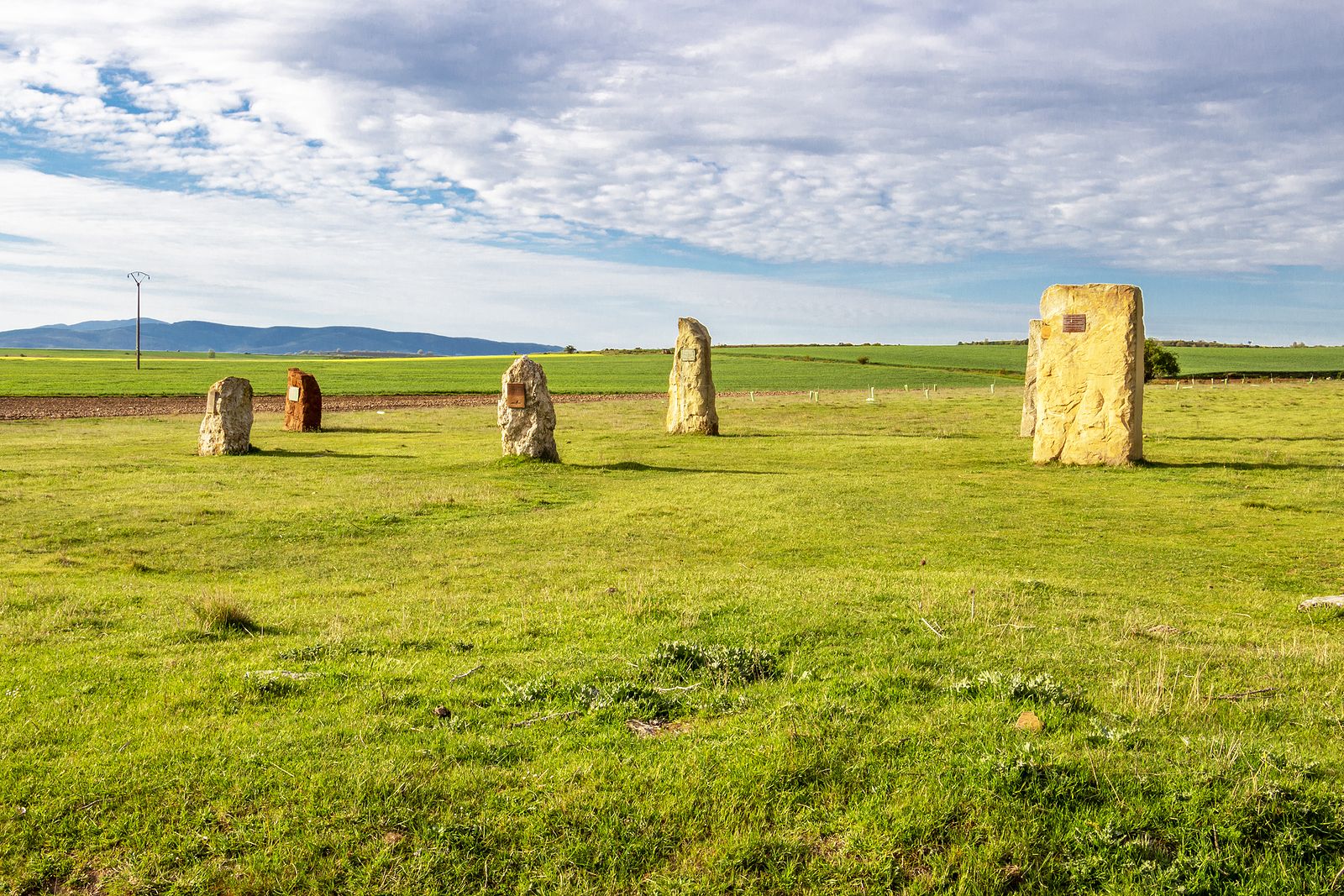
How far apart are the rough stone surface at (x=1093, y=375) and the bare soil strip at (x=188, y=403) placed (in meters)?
32.1

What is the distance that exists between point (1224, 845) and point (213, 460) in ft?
77.0

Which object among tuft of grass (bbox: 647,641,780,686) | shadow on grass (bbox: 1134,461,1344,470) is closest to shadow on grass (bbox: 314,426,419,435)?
shadow on grass (bbox: 1134,461,1344,470)

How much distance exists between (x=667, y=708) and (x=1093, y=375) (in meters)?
18.5

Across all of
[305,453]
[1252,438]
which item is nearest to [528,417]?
[305,453]

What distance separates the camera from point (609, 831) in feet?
15.6

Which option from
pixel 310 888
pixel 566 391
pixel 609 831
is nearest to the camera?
pixel 310 888

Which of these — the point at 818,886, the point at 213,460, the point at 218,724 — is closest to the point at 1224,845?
the point at 818,886

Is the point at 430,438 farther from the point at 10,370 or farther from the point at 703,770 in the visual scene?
the point at 10,370

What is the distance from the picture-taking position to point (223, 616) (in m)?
8.31

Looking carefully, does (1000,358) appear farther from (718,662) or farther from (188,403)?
(718,662)

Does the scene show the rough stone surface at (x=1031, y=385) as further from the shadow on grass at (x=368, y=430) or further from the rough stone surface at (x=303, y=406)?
the rough stone surface at (x=303, y=406)

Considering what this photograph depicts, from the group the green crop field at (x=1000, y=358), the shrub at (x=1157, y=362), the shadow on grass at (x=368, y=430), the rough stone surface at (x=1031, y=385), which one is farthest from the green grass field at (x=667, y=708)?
the green crop field at (x=1000, y=358)

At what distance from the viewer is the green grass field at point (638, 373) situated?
59.1m

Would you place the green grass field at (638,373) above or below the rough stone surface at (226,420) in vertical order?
above
